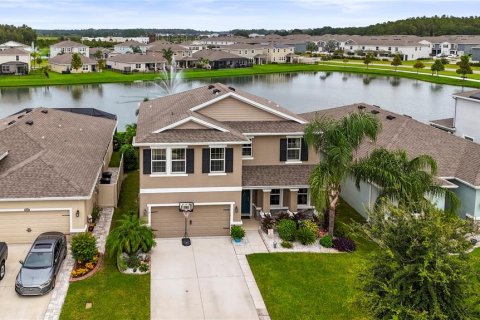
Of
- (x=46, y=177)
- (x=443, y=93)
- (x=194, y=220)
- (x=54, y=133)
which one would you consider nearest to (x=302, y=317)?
(x=194, y=220)

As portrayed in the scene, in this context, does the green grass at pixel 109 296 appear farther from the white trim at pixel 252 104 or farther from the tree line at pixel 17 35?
the tree line at pixel 17 35

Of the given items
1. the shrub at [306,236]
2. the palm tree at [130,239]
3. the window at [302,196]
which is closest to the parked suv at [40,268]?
the palm tree at [130,239]

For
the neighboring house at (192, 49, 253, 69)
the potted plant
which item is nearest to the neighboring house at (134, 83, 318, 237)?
the potted plant

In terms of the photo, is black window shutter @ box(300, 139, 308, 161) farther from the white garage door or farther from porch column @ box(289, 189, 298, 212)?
the white garage door

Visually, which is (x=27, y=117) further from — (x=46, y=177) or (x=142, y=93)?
(x=142, y=93)

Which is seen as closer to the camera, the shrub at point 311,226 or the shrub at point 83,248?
the shrub at point 83,248

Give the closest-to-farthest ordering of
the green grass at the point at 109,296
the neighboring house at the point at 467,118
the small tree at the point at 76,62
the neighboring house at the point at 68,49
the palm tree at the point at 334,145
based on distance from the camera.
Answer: the green grass at the point at 109,296 < the palm tree at the point at 334,145 < the neighboring house at the point at 467,118 < the small tree at the point at 76,62 < the neighboring house at the point at 68,49
